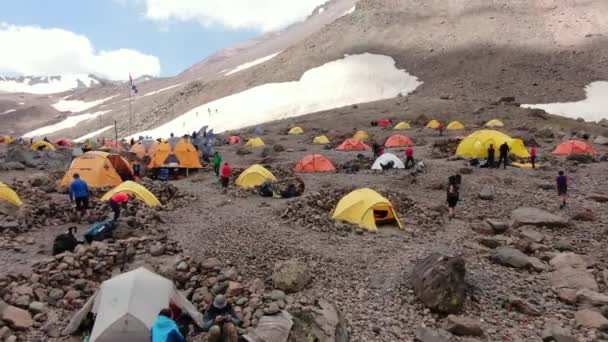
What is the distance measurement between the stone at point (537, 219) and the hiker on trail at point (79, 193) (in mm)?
14292

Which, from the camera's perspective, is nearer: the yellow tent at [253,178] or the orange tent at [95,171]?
the orange tent at [95,171]

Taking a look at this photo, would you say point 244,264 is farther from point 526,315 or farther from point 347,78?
point 347,78

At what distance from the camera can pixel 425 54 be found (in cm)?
5747

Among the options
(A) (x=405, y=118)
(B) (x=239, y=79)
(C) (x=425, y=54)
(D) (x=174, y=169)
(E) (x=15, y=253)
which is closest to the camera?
(E) (x=15, y=253)

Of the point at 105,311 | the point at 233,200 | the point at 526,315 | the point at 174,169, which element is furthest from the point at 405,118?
the point at 105,311

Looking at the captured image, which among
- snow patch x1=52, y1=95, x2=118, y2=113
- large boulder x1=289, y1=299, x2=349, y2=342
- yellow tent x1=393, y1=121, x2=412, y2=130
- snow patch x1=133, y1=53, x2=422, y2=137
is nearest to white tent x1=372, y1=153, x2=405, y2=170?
large boulder x1=289, y1=299, x2=349, y2=342

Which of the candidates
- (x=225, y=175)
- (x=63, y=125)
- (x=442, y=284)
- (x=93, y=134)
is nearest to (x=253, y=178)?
(x=225, y=175)

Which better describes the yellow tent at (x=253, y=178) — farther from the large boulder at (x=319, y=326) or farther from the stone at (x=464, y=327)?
the stone at (x=464, y=327)

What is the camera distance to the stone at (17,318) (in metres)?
8.35

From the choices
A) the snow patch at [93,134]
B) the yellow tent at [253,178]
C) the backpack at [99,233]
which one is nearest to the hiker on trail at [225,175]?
Result: the yellow tent at [253,178]

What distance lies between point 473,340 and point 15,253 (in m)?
11.5

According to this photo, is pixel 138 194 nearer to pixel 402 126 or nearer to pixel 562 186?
pixel 562 186

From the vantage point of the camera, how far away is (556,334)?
26.9 ft

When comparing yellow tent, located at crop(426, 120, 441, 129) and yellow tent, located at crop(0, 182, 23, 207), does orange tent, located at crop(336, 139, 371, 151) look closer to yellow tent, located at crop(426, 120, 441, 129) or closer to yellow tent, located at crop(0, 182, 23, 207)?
yellow tent, located at crop(426, 120, 441, 129)
